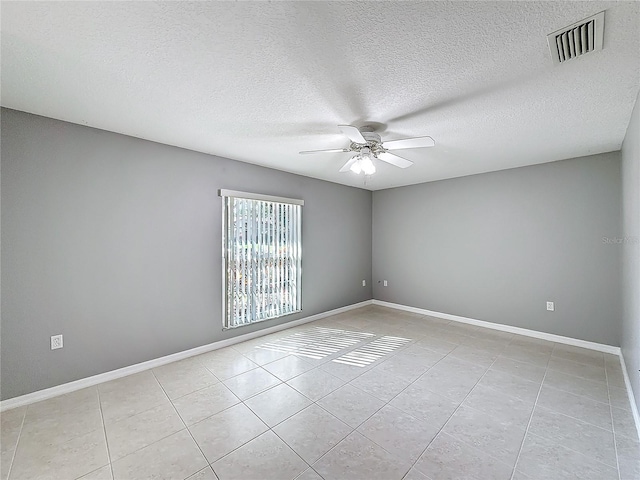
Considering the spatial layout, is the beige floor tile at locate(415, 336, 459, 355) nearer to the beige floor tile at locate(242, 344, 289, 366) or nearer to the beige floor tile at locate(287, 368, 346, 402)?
the beige floor tile at locate(287, 368, 346, 402)

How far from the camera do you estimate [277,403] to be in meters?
2.33

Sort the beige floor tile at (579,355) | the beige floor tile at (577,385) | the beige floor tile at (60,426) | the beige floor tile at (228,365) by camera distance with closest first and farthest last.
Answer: the beige floor tile at (60,426), the beige floor tile at (577,385), the beige floor tile at (228,365), the beige floor tile at (579,355)

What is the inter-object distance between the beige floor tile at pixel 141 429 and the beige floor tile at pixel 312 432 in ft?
2.65

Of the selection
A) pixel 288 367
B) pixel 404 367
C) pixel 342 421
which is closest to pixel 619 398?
pixel 404 367

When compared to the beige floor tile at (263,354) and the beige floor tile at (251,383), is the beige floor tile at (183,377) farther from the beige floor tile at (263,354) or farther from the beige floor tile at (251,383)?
the beige floor tile at (263,354)

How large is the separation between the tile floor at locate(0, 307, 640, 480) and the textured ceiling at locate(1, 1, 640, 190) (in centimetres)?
246

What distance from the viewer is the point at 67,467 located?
1.68m

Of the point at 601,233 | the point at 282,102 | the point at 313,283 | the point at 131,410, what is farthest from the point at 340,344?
the point at 601,233

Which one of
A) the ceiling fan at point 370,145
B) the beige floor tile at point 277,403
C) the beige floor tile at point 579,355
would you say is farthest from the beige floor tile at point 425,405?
the ceiling fan at point 370,145

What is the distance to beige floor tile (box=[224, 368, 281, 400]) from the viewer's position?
8.22 feet

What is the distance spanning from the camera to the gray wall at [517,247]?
3.42 meters

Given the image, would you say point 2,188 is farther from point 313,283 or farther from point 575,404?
point 575,404

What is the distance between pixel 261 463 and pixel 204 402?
901mm

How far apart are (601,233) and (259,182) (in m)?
4.48
